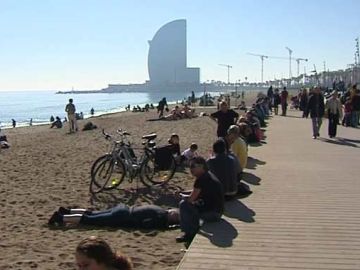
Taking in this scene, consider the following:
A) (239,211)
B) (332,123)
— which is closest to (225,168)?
(239,211)

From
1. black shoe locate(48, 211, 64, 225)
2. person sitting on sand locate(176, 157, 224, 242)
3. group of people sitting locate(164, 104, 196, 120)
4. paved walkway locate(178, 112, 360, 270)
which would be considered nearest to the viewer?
paved walkway locate(178, 112, 360, 270)

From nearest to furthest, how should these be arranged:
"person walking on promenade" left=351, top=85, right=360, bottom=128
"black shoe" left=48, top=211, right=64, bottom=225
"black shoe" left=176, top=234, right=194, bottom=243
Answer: "black shoe" left=176, top=234, right=194, bottom=243 < "black shoe" left=48, top=211, right=64, bottom=225 < "person walking on promenade" left=351, top=85, right=360, bottom=128

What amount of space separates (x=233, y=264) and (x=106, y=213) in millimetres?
2555

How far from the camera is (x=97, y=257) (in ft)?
9.04

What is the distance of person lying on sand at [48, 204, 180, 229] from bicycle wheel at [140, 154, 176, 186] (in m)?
2.26

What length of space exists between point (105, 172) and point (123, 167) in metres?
0.35

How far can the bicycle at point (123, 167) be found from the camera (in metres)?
Result: 9.22

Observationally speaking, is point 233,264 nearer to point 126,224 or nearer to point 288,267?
point 288,267

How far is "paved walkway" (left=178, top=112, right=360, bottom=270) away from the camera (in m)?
5.11

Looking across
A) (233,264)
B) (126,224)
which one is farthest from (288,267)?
(126,224)

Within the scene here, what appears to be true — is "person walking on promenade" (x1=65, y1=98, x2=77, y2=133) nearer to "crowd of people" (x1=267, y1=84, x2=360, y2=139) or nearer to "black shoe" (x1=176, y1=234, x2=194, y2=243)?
"crowd of people" (x1=267, y1=84, x2=360, y2=139)


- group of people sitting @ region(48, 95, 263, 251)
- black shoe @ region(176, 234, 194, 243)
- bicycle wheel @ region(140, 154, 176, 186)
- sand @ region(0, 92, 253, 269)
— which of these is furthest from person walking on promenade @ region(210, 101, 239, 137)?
black shoe @ region(176, 234, 194, 243)

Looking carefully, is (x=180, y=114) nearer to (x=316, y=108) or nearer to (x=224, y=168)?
(x=316, y=108)

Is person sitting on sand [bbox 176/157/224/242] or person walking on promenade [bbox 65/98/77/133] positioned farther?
person walking on promenade [bbox 65/98/77/133]
